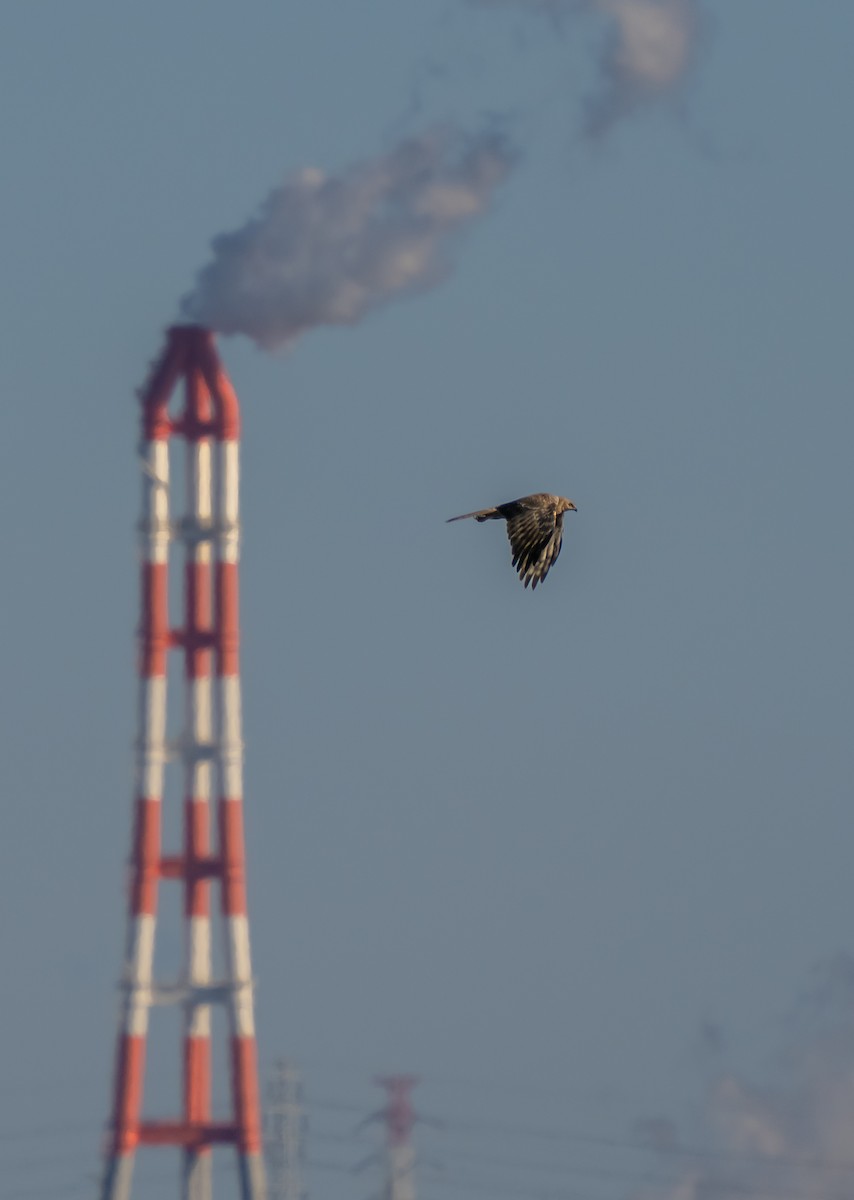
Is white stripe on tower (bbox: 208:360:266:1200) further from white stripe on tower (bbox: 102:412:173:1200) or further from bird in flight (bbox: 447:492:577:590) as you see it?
bird in flight (bbox: 447:492:577:590)

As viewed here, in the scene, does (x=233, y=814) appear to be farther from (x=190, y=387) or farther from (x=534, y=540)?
(x=534, y=540)

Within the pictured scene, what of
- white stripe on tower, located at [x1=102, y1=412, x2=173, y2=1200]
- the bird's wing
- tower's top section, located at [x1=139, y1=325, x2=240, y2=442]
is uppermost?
tower's top section, located at [x1=139, y1=325, x2=240, y2=442]

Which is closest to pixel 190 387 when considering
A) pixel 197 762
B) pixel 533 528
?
pixel 197 762

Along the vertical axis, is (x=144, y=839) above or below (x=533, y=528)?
above

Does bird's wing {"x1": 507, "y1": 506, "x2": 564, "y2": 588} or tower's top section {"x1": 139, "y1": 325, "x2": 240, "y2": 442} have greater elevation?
tower's top section {"x1": 139, "y1": 325, "x2": 240, "y2": 442}

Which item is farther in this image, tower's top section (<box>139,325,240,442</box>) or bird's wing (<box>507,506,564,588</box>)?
tower's top section (<box>139,325,240,442</box>)

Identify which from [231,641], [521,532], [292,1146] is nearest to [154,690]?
[231,641]

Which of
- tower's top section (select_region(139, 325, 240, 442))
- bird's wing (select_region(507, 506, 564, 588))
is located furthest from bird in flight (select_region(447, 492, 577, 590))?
tower's top section (select_region(139, 325, 240, 442))
